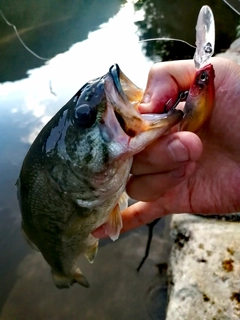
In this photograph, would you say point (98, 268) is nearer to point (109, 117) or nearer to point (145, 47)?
point (109, 117)

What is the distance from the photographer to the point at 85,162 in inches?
60.4

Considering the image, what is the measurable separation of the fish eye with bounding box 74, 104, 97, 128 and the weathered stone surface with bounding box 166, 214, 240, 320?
59.4 inches

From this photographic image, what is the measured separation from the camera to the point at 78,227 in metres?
1.74

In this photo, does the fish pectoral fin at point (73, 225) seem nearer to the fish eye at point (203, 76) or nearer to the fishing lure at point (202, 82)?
the fishing lure at point (202, 82)

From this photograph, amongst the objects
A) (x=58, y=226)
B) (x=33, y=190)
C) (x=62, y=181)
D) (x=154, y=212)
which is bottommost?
(x=154, y=212)

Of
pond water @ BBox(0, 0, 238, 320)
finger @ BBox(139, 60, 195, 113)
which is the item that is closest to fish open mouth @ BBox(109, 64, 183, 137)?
finger @ BBox(139, 60, 195, 113)

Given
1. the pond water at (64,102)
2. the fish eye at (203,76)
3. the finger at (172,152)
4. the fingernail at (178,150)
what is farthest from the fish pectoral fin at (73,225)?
the pond water at (64,102)

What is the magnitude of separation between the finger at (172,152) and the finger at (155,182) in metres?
0.06

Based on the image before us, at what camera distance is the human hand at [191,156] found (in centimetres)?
151

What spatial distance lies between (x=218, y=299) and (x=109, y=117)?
1545mm

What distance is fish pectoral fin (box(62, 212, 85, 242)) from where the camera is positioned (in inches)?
66.9

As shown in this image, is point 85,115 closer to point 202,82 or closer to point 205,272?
point 202,82

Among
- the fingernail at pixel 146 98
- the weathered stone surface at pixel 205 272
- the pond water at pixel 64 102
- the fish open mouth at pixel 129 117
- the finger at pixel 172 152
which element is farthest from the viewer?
the pond water at pixel 64 102

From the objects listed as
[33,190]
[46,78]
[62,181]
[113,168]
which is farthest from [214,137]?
[46,78]
